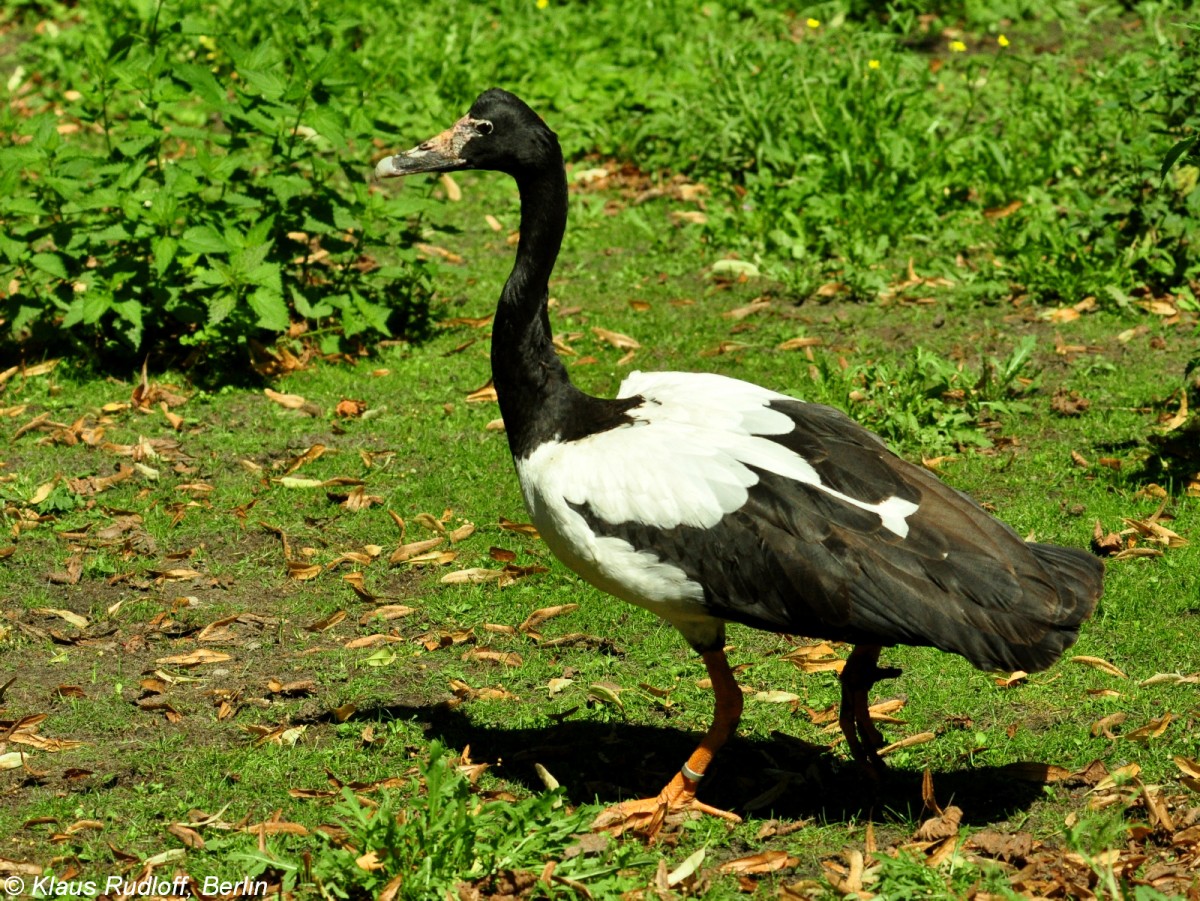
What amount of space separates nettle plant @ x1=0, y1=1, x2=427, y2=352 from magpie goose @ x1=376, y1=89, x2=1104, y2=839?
271 cm

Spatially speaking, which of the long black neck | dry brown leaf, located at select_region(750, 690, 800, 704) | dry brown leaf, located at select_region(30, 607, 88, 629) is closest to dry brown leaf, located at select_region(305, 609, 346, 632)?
dry brown leaf, located at select_region(30, 607, 88, 629)

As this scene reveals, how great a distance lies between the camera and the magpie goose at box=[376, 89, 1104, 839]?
461cm

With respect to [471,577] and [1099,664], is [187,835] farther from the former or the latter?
[1099,664]

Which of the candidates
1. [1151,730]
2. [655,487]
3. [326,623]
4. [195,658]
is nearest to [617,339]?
[326,623]

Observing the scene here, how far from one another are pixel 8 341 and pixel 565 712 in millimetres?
4701

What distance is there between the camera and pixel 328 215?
809 centimetres

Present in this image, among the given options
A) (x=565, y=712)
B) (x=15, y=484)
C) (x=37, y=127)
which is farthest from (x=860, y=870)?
(x=37, y=127)

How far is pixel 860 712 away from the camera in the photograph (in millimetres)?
5109

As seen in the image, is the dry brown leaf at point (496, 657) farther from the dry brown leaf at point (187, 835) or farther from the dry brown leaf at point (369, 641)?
the dry brown leaf at point (187, 835)

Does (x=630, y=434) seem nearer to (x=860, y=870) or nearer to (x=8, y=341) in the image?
(x=860, y=870)

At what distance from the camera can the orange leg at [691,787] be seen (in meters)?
4.89

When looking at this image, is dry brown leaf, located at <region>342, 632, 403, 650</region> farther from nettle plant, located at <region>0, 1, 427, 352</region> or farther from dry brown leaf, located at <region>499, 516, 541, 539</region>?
nettle plant, located at <region>0, 1, 427, 352</region>

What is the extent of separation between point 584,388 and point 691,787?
3.41 m

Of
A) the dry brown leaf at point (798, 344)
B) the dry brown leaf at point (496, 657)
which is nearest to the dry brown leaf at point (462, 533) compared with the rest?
the dry brown leaf at point (496, 657)
